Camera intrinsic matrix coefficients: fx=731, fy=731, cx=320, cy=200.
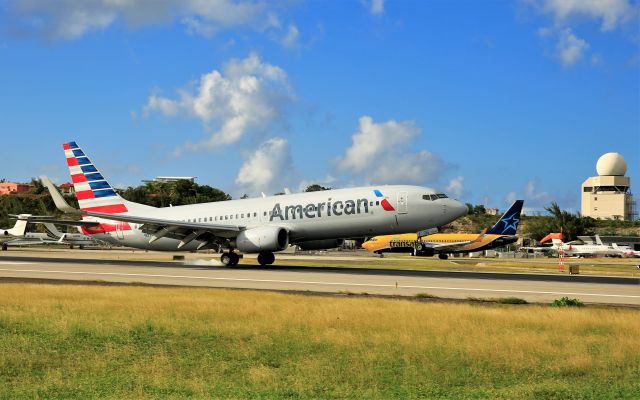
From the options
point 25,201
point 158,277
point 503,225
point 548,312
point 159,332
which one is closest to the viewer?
point 159,332

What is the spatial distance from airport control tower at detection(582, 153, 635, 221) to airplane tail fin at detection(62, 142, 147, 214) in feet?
527

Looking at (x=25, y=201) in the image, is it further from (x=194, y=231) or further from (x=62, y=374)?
(x=62, y=374)

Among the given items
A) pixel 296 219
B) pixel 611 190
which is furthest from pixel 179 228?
pixel 611 190

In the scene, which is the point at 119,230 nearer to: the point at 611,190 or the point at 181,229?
the point at 181,229

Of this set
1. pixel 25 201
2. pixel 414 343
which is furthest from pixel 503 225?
pixel 25 201

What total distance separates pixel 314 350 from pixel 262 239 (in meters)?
30.3

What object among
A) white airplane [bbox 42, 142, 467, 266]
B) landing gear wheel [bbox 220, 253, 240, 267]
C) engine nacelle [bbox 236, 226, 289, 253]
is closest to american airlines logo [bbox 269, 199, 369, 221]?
white airplane [bbox 42, 142, 467, 266]

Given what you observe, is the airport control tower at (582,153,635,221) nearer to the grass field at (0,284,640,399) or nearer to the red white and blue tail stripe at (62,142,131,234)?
the red white and blue tail stripe at (62,142,131,234)

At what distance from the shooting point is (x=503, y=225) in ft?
304

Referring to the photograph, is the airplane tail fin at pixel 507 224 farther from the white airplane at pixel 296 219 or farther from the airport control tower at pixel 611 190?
the airport control tower at pixel 611 190

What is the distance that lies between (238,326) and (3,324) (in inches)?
227

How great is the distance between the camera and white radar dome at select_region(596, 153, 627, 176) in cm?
18862

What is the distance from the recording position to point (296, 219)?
46094 millimetres

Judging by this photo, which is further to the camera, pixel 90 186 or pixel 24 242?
pixel 24 242
